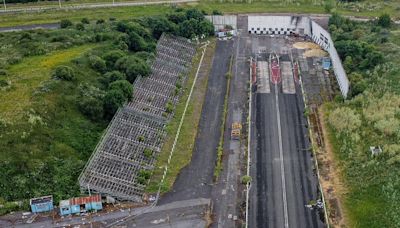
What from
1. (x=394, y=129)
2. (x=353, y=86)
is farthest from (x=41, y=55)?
(x=394, y=129)

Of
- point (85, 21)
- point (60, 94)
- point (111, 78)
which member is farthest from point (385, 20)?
point (60, 94)

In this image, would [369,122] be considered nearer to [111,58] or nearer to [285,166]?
[285,166]

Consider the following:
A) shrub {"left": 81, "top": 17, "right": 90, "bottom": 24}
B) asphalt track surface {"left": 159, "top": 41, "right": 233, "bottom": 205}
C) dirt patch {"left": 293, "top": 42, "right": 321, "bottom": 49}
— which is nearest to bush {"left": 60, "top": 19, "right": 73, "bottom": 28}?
shrub {"left": 81, "top": 17, "right": 90, "bottom": 24}

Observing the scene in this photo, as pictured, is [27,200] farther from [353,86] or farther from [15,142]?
[353,86]

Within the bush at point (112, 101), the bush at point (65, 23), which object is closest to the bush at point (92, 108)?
the bush at point (112, 101)

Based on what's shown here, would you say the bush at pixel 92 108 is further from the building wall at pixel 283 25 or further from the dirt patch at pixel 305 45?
the building wall at pixel 283 25

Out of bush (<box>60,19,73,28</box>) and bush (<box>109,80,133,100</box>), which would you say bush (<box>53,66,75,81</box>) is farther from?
bush (<box>60,19,73,28</box>)
